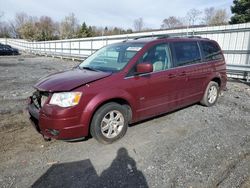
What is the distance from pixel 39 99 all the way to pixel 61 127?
31.6 inches

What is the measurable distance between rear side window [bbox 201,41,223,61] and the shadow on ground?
11.6 ft

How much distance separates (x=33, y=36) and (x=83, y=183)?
207ft

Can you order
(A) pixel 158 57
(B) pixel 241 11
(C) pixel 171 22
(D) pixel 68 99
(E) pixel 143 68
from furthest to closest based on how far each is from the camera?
(C) pixel 171 22 → (B) pixel 241 11 → (A) pixel 158 57 → (E) pixel 143 68 → (D) pixel 68 99

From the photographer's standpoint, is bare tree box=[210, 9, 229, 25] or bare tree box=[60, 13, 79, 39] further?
bare tree box=[60, 13, 79, 39]

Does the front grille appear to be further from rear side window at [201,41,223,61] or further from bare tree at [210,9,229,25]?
bare tree at [210,9,229,25]

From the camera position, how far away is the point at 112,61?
4.19 m

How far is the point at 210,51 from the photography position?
548cm

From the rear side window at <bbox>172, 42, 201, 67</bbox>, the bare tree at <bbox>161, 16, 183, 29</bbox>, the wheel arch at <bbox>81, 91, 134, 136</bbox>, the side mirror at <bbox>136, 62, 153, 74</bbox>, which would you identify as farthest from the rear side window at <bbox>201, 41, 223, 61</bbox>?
the bare tree at <bbox>161, 16, 183, 29</bbox>

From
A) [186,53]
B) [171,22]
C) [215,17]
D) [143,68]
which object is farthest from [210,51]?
[171,22]

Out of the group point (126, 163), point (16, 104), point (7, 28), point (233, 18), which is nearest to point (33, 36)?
point (7, 28)

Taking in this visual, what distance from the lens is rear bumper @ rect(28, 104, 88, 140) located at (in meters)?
3.16

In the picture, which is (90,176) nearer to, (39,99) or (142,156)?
(142,156)

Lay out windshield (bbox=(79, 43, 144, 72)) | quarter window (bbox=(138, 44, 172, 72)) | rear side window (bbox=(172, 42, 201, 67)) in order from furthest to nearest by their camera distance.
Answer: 1. rear side window (bbox=(172, 42, 201, 67))
2. quarter window (bbox=(138, 44, 172, 72))
3. windshield (bbox=(79, 43, 144, 72))

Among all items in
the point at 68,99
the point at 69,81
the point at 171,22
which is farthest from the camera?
the point at 171,22
